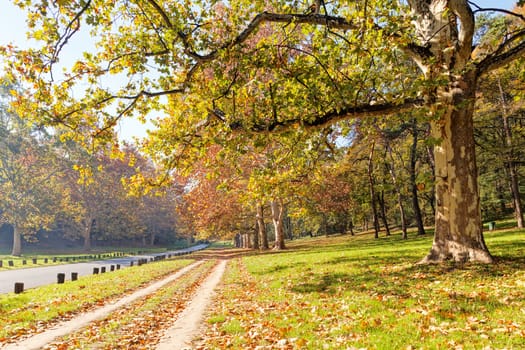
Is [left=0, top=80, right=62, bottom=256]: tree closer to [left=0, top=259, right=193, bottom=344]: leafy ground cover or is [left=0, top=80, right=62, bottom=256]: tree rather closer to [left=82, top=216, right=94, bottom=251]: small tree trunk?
[left=82, top=216, right=94, bottom=251]: small tree trunk

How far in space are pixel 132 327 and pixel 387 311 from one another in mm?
5623

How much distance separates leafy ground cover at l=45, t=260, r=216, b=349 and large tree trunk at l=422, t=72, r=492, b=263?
8.24 meters

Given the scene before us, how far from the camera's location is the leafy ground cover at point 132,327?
657 cm

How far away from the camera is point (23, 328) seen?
780 cm

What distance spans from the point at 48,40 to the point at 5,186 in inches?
1677

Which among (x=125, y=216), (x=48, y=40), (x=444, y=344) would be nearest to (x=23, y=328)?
(x=48, y=40)

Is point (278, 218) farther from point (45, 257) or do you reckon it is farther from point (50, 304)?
point (45, 257)

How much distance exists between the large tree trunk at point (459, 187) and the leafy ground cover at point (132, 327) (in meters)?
8.24

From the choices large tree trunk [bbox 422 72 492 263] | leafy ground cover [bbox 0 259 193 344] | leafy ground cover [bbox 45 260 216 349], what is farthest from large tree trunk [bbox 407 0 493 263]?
leafy ground cover [bbox 0 259 193 344]

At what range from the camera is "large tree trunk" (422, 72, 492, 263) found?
985cm

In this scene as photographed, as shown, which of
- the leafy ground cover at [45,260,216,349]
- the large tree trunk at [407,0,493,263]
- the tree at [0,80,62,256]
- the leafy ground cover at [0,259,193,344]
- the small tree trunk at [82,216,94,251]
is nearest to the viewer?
the leafy ground cover at [45,260,216,349]

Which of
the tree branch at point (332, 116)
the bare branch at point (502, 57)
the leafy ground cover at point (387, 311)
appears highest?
the bare branch at point (502, 57)

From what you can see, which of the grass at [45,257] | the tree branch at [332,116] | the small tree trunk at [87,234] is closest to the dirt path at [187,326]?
the tree branch at [332,116]

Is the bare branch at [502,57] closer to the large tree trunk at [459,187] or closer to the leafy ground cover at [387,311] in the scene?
the large tree trunk at [459,187]
